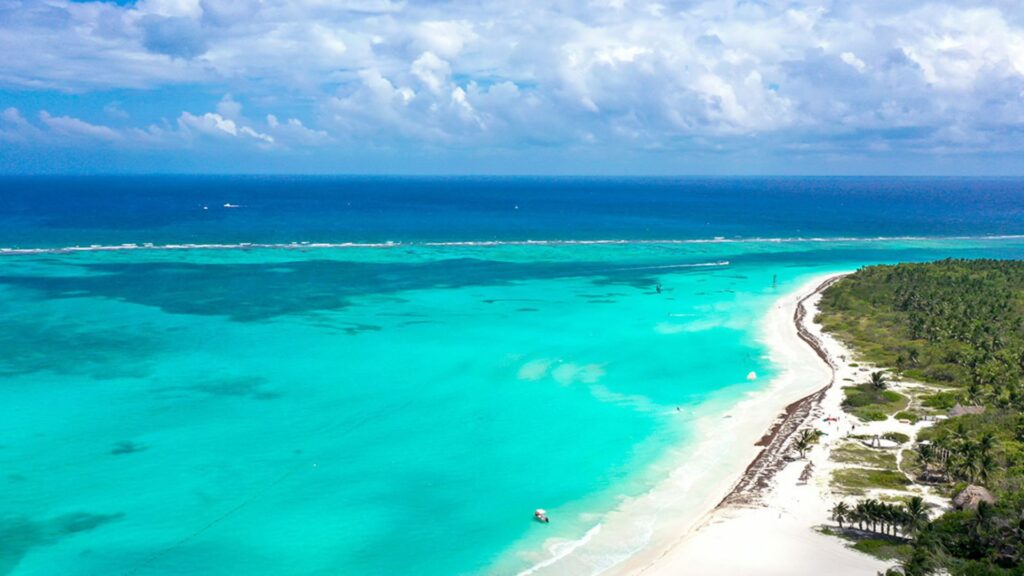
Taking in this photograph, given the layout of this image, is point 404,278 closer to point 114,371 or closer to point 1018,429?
point 114,371

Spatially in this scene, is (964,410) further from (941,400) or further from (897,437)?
(897,437)

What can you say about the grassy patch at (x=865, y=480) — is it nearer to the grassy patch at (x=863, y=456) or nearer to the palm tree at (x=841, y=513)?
the grassy patch at (x=863, y=456)

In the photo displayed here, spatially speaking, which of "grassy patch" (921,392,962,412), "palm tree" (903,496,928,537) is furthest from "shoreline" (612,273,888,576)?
"grassy patch" (921,392,962,412)

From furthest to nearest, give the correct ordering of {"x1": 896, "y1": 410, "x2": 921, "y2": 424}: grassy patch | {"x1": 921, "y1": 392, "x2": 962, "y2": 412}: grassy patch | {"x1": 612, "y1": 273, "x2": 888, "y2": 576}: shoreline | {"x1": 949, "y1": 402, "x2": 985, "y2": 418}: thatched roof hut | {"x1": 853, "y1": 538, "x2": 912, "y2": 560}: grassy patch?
{"x1": 921, "y1": 392, "x2": 962, "y2": 412}: grassy patch < {"x1": 896, "y1": 410, "x2": 921, "y2": 424}: grassy patch < {"x1": 949, "y1": 402, "x2": 985, "y2": 418}: thatched roof hut < {"x1": 853, "y1": 538, "x2": 912, "y2": 560}: grassy patch < {"x1": 612, "y1": 273, "x2": 888, "y2": 576}: shoreline

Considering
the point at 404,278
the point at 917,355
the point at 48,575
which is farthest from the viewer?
the point at 404,278

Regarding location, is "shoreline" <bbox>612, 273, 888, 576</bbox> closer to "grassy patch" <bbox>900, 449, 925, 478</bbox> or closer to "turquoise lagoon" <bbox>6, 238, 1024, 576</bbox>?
"grassy patch" <bbox>900, 449, 925, 478</bbox>

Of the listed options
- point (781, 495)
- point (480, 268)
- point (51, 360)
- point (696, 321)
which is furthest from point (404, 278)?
point (781, 495)

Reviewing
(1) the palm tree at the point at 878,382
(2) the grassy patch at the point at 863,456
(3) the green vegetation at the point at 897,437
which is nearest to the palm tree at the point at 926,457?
(2) the grassy patch at the point at 863,456
